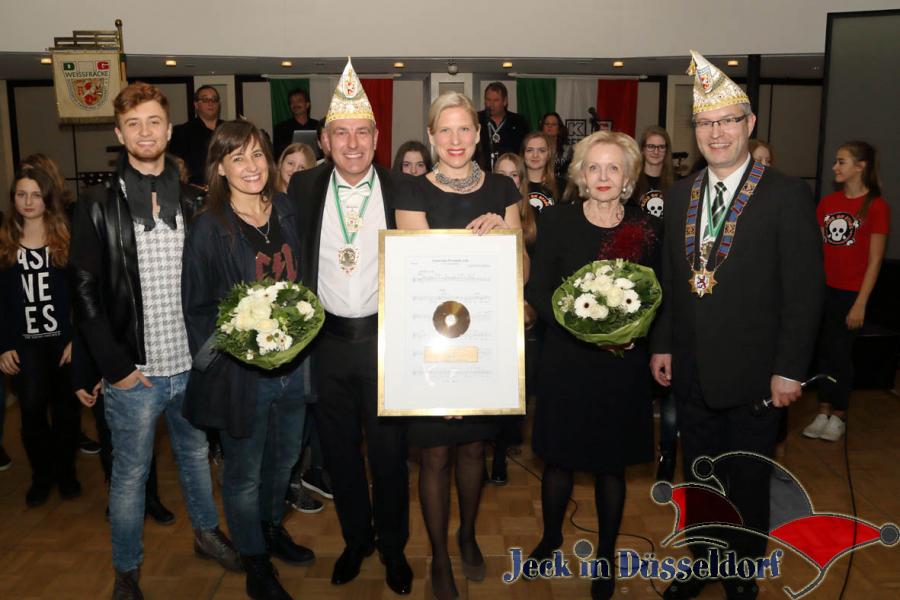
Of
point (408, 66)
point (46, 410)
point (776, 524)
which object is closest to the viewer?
point (776, 524)

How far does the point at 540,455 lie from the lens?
2.95 meters

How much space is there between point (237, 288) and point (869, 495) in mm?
3403

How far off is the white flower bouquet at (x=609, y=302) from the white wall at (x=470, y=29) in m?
5.63

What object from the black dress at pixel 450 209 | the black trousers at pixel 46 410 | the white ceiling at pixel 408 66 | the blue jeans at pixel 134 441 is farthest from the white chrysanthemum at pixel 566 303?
the white ceiling at pixel 408 66

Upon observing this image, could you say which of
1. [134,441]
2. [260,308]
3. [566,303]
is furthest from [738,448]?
[134,441]

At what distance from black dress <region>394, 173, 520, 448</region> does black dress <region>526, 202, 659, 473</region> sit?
0.69 feet

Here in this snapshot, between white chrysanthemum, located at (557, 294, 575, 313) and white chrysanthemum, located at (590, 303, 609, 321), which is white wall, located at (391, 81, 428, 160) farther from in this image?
white chrysanthemum, located at (590, 303, 609, 321)

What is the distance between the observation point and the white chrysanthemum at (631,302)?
8.07ft

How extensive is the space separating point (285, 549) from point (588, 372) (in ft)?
5.00

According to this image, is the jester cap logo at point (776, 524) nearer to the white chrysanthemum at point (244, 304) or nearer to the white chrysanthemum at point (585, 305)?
the white chrysanthemum at point (585, 305)

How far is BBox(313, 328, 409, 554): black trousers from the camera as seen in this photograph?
112 inches

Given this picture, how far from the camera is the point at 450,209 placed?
278cm

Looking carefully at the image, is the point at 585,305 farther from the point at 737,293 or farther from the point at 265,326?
the point at 265,326

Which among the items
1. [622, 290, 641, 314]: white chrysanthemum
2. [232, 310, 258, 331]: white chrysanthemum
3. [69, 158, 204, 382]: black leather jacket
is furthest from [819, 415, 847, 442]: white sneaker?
[69, 158, 204, 382]: black leather jacket
